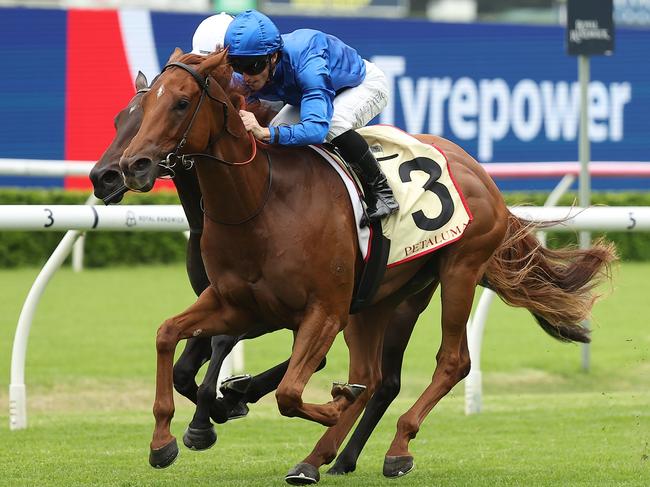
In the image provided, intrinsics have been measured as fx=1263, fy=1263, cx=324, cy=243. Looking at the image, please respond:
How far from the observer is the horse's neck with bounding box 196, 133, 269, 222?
430 centimetres

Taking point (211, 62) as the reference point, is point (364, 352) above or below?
below

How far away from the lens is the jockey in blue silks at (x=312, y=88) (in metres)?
4.35

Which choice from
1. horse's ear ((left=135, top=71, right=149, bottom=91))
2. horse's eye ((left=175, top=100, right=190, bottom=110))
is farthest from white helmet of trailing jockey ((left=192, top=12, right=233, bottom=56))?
horse's eye ((left=175, top=100, right=190, bottom=110))

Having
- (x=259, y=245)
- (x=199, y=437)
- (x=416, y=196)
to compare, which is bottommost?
(x=199, y=437)

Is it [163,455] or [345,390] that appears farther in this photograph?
[345,390]

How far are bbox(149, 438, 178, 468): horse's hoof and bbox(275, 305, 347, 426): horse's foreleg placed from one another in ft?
1.30

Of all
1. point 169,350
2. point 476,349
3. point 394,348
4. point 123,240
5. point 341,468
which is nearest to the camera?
point 169,350

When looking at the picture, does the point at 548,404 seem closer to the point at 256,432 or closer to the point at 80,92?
the point at 256,432

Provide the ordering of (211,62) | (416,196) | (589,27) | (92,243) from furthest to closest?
(92,243) → (589,27) → (416,196) → (211,62)

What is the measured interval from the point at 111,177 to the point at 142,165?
23.5 inches

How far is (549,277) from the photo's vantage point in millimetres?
5723

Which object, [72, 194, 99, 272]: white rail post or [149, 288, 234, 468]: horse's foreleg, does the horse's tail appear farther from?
[72, 194, 99, 272]: white rail post

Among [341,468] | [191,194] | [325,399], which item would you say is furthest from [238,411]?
[325,399]

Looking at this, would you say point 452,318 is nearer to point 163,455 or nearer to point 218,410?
point 218,410
